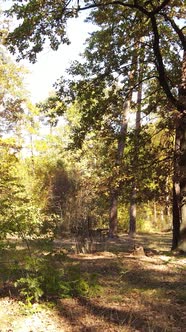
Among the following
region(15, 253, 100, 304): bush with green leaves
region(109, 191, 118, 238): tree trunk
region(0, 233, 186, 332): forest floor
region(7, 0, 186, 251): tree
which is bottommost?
region(0, 233, 186, 332): forest floor

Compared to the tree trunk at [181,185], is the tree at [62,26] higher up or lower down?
higher up

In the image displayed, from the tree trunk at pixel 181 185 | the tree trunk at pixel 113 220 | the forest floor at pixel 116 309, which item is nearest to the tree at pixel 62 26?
the tree trunk at pixel 181 185

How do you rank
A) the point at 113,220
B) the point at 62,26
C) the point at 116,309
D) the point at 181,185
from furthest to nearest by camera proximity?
the point at 113,220, the point at 181,185, the point at 62,26, the point at 116,309

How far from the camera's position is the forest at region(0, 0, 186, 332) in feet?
15.6

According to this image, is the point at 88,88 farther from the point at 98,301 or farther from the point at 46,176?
the point at 46,176

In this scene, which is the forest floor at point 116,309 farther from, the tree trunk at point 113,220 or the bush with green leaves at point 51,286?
the tree trunk at point 113,220

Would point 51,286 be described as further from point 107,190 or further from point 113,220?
point 113,220

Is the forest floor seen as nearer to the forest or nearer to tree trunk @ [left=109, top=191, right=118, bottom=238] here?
the forest

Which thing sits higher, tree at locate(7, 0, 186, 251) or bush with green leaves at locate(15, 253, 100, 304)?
tree at locate(7, 0, 186, 251)

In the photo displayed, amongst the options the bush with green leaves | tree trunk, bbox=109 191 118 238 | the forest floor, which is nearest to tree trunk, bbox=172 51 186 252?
the forest floor

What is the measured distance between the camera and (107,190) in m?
10.3

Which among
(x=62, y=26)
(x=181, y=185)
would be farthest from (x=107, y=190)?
(x=62, y=26)

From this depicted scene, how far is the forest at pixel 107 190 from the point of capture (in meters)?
4.77

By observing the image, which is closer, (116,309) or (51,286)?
(116,309)
